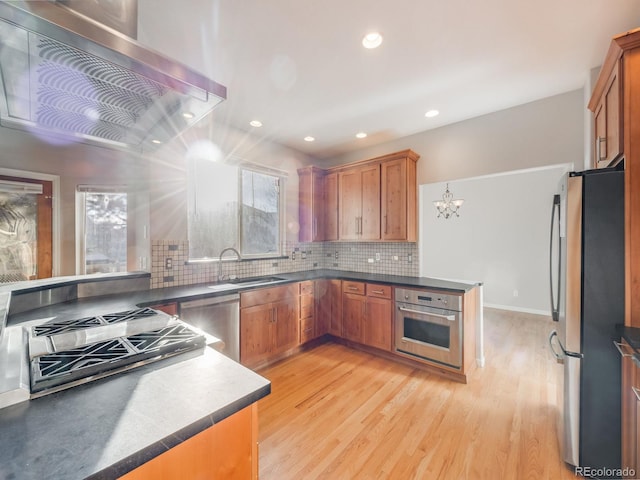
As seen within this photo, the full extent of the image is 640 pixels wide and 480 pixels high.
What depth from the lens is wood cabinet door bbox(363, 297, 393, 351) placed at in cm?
310

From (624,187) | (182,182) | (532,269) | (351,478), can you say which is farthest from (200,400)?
(532,269)

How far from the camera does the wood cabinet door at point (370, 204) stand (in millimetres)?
3525

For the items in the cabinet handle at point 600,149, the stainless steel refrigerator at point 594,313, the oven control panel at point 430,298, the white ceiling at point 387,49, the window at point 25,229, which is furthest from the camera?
the oven control panel at point 430,298

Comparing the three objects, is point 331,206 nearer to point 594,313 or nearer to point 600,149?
point 600,149

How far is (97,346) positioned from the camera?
104cm

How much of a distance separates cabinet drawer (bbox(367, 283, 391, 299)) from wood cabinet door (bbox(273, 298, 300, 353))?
916 millimetres

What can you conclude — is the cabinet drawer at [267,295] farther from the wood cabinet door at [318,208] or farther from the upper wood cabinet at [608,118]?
the upper wood cabinet at [608,118]

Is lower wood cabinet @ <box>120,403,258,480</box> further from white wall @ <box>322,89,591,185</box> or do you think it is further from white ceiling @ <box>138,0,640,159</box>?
white wall @ <box>322,89,591,185</box>

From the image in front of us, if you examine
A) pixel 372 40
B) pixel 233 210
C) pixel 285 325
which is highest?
pixel 372 40

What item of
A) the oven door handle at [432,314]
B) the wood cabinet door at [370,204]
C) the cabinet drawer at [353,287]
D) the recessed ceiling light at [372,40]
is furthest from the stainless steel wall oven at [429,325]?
the recessed ceiling light at [372,40]

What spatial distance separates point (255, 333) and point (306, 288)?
34.1 inches

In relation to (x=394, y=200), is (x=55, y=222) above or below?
below

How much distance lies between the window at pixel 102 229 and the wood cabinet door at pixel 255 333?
4.78ft

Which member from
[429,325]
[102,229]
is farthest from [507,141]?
[102,229]
